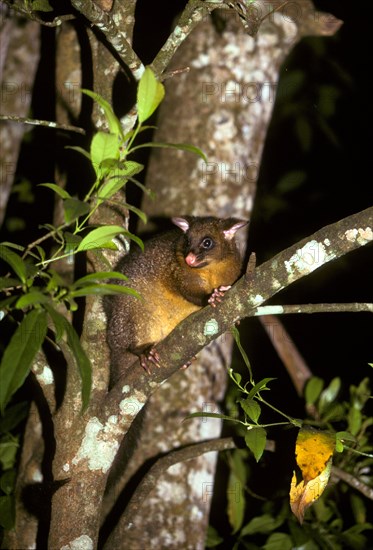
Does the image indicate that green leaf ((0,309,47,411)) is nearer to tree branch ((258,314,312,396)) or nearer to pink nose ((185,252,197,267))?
pink nose ((185,252,197,267))

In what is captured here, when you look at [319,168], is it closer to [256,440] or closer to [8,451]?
[8,451]

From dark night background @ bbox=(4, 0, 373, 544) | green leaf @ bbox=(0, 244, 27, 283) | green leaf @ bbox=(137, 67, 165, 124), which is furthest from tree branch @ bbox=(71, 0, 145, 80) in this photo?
dark night background @ bbox=(4, 0, 373, 544)

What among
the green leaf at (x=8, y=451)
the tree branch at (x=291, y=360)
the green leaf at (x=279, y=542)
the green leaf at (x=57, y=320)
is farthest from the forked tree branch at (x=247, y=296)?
the tree branch at (x=291, y=360)

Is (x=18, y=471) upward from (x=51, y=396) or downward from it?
downward

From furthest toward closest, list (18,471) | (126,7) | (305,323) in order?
(305,323) < (18,471) < (126,7)

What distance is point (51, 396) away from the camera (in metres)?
2.54

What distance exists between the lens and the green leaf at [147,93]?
6.28 feet

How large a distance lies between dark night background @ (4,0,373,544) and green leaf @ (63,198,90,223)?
14.0 ft

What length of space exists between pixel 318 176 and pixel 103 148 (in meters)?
5.45

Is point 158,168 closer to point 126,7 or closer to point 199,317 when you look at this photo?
point 126,7

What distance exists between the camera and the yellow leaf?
208 cm

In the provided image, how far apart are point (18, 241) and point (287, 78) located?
9.15 ft

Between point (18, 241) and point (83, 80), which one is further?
point (18, 241)

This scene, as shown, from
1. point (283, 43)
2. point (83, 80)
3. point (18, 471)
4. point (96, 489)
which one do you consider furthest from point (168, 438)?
point (283, 43)
